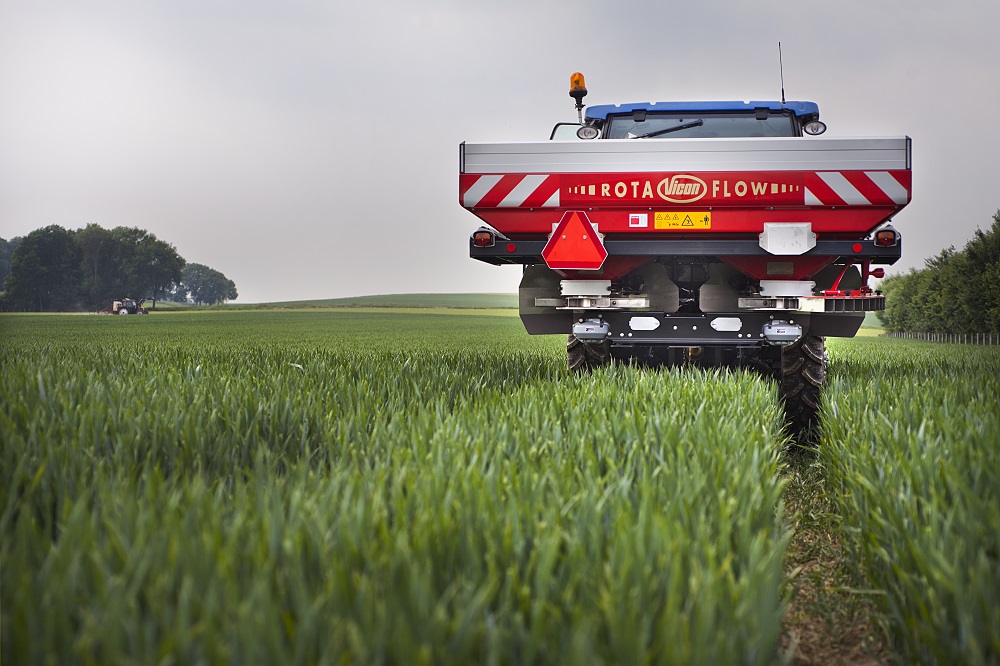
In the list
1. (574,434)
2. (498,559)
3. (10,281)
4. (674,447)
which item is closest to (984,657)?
(498,559)

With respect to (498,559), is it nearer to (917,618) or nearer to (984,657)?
(984,657)

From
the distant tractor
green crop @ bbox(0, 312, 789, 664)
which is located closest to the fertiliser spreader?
green crop @ bbox(0, 312, 789, 664)

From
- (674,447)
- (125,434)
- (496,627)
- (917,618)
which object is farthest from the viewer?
(125,434)

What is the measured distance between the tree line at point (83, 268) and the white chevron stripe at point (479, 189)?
224 feet

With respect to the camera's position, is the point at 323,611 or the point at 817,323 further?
the point at 817,323

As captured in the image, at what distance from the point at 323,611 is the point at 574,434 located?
178 centimetres

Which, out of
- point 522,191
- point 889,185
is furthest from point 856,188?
point 522,191

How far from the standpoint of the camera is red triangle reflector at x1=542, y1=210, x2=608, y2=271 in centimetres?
641

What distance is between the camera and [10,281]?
67.1 metres

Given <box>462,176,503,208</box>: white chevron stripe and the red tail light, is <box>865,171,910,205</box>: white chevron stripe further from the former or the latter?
<box>462,176,503,208</box>: white chevron stripe

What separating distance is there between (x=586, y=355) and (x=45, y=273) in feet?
250

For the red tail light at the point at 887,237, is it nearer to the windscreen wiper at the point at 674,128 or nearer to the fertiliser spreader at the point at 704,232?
the fertiliser spreader at the point at 704,232

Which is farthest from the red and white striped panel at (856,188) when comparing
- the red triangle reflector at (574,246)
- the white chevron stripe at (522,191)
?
the white chevron stripe at (522,191)

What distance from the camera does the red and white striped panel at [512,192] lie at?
21.4 ft
